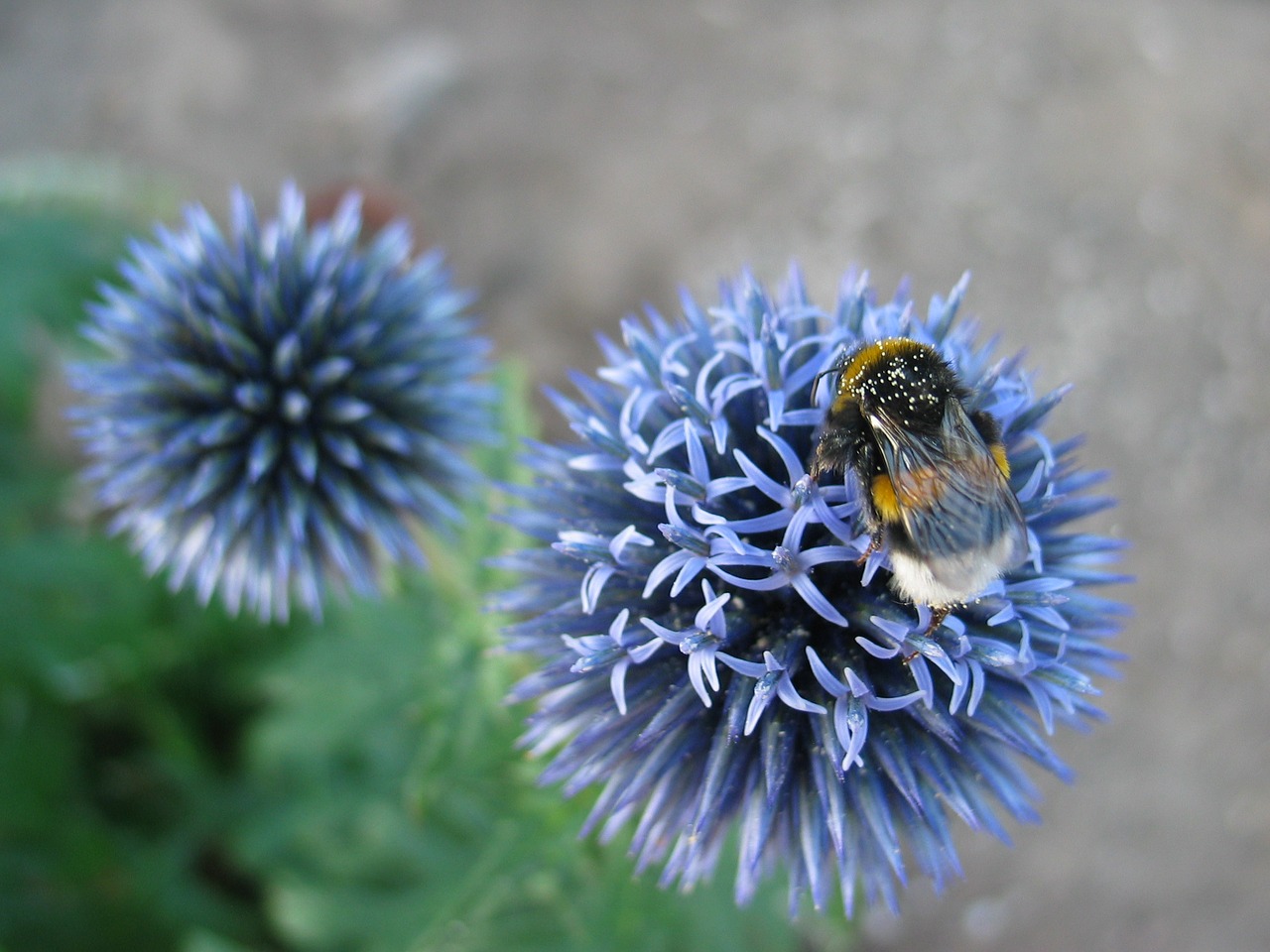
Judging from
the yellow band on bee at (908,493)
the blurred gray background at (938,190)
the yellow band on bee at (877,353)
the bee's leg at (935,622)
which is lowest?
the bee's leg at (935,622)

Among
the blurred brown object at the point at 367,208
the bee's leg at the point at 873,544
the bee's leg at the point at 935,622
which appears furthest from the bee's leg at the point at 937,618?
the blurred brown object at the point at 367,208

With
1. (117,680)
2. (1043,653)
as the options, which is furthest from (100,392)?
(1043,653)

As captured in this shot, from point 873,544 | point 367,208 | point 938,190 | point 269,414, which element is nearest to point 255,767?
point 269,414

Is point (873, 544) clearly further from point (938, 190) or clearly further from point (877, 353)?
point (938, 190)

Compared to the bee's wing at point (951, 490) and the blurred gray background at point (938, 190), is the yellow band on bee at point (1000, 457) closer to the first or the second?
the bee's wing at point (951, 490)

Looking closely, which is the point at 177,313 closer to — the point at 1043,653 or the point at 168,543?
the point at 168,543

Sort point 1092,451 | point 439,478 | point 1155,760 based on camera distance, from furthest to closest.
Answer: point 1092,451 → point 1155,760 → point 439,478
